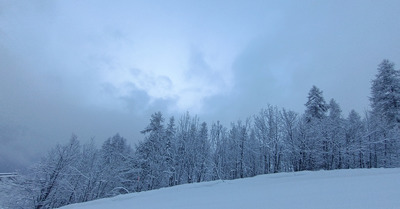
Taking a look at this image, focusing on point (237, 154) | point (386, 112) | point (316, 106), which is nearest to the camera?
point (386, 112)

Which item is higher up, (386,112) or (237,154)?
(386,112)

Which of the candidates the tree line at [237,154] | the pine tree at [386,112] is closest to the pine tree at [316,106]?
the tree line at [237,154]

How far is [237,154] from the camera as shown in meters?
39.4

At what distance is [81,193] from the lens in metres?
27.6

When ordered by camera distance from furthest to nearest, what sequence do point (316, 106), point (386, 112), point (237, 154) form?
point (237, 154) → point (316, 106) → point (386, 112)

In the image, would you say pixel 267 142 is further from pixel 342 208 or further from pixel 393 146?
pixel 342 208

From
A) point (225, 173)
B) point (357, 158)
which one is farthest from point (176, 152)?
point (357, 158)

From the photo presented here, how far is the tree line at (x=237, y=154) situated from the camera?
79.1 ft

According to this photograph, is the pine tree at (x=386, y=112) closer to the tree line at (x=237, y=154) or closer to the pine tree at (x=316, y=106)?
the tree line at (x=237, y=154)

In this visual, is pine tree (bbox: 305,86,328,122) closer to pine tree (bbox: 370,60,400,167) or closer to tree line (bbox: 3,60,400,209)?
tree line (bbox: 3,60,400,209)

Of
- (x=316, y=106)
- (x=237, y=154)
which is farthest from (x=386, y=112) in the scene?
(x=237, y=154)

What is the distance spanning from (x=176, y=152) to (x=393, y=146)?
1178 inches

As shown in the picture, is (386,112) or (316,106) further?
(316,106)

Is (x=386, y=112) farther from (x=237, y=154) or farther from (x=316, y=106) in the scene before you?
(x=237, y=154)
